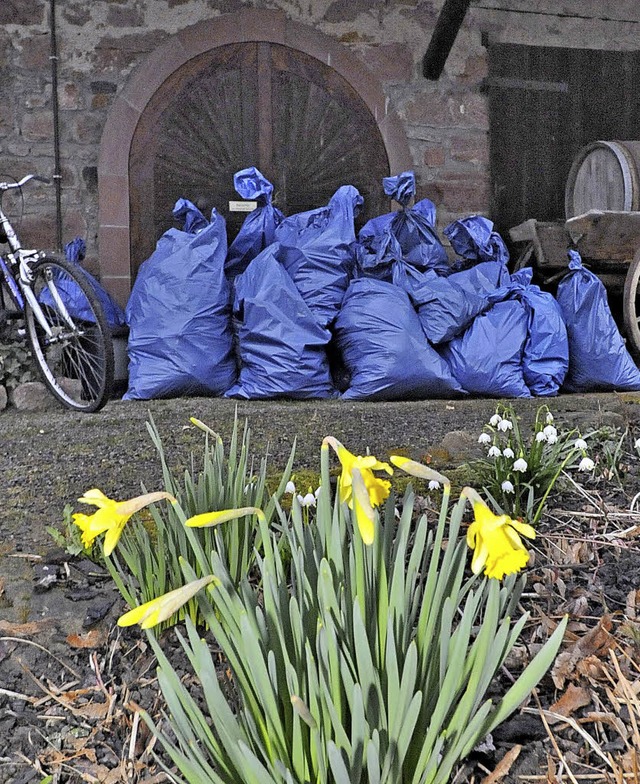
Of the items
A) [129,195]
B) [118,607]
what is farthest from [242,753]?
[129,195]

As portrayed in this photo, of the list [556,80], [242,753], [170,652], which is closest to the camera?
[242,753]

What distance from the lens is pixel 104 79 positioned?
4316mm

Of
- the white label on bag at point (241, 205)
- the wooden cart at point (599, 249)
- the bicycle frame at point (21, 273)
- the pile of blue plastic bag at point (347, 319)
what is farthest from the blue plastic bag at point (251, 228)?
the wooden cart at point (599, 249)

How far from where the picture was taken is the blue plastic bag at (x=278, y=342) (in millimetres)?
3416

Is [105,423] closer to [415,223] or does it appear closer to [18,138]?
[415,223]

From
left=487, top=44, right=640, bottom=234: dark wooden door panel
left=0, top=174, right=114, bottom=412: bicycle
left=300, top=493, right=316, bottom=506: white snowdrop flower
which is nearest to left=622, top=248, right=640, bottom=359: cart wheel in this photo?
left=487, top=44, right=640, bottom=234: dark wooden door panel

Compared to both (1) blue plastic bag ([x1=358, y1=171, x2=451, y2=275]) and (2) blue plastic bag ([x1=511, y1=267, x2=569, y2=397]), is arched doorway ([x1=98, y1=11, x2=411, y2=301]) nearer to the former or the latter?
(1) blue plastic bag ([x1=358, y1=171, x2=451, y2=275])

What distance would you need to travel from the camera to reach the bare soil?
887 mm

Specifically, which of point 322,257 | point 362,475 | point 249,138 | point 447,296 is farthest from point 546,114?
point 362,475

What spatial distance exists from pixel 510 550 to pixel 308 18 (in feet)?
14.5

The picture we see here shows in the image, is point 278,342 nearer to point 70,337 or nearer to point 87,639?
point 70,337

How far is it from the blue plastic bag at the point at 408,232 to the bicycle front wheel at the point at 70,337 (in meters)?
1.39

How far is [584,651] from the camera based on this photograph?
103 centimetres

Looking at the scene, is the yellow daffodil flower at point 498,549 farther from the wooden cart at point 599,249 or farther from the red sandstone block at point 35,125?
the red sandstone block at point 35,125
